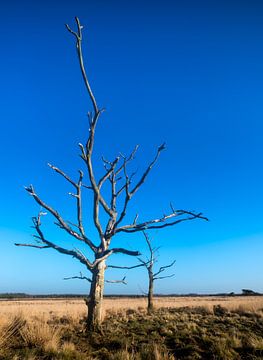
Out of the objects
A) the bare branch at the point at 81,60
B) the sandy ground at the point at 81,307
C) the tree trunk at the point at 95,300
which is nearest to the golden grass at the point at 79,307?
the sandy ground at the point at 81,307

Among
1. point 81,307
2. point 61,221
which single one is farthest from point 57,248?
point 81,307

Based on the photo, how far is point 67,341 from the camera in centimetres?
994

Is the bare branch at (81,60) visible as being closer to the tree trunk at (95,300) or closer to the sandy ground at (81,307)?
the tree trunk at (95,300)

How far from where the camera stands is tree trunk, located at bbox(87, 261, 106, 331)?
11211 mm

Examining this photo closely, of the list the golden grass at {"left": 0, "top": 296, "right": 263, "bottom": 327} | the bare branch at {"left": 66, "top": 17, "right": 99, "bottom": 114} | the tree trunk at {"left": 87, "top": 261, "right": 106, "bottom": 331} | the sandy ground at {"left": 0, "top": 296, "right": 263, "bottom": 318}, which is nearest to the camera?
the bare branch at {"left": 66, "top": 17, "right": 99, "bottom": 114}

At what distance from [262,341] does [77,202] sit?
645cm

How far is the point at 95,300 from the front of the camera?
37.1 ft

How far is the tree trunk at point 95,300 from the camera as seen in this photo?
441 inches

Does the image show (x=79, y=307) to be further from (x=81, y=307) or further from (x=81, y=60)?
(x=81, y=60)

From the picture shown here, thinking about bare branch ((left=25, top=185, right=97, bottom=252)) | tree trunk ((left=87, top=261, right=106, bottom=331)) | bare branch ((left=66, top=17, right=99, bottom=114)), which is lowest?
tree trunk ((left=87, top=261, right=106, bottom=331))

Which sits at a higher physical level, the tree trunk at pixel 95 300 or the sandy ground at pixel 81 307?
the sandy ground at pixel 81 307

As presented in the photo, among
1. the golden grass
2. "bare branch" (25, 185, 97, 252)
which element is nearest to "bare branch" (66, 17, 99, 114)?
"bare branch" (25, 185, 97, 252)

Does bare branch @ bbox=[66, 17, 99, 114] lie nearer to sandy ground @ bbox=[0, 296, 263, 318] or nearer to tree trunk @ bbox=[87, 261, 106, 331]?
tree trunk @ bbox=[87, 261, 106, 331]

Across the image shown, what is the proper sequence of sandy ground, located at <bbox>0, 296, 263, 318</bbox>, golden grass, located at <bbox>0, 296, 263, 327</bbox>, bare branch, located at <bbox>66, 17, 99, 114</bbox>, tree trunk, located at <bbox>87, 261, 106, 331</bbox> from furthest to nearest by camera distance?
1. sandy ground, located at <bbox>0, 296, 263, 318</bbox>
2. golden grass, located at <bbox>0, 296, 263, 327</bbox>
3. tree trunk, located at <bbox>87, 261, 106, 331</bbox>
4. bare branch, located at <bbox>66, 17, 99, 114</bbox>
